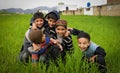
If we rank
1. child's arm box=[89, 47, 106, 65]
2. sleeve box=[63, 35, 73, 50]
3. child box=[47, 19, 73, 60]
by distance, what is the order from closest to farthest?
child's arm box=[89, 47, 106, 65] → child box=[47, 19, 73, 60] → sleeve box=[63, 35, 73, 50]

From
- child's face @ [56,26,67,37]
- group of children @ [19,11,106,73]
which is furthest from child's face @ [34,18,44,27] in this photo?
child's face @ [56,26,67,37]

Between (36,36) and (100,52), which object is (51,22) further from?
(100,52)

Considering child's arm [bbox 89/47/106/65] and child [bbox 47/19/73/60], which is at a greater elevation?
child [bbox 47/19/73/60]

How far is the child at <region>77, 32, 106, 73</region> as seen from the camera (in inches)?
97.2

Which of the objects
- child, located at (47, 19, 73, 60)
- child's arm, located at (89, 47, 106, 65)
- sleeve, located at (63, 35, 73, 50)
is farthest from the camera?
sleeve, located at (63, 35, 73, 50)

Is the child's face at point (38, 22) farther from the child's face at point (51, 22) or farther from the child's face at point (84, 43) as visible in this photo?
the child's face at point (84, 43)

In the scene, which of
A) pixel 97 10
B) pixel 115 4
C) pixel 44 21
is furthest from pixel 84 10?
pixel 44 21

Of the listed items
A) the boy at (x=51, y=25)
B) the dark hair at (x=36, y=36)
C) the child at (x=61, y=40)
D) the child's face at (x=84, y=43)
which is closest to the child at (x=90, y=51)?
the child's face at (x=84, y=43)

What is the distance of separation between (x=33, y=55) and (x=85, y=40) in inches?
19.7

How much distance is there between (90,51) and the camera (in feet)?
8.50

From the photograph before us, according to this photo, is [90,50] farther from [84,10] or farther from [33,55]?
[84,10]

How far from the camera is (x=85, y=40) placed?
2.51 m

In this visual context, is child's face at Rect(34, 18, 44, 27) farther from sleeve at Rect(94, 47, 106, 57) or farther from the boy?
sleeve at Rect(94, 47, 106, 57)

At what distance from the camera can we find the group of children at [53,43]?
252 centimetres
